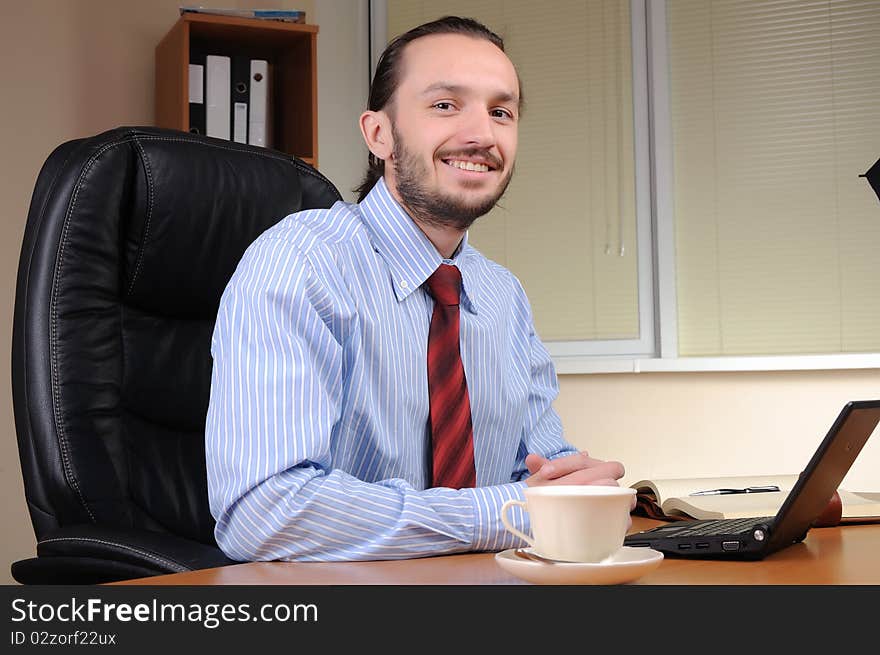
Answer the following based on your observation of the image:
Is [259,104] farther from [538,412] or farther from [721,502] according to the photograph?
[721,502]

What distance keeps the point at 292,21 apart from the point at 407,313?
1702mm

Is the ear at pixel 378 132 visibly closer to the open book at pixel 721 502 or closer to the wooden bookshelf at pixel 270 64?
the open book at pixel 721 502

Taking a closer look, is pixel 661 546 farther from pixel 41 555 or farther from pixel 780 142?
pixel 780 142

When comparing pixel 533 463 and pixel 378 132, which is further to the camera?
pixel 378 132

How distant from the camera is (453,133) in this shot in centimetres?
138

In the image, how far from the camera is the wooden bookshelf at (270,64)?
2.63 meters

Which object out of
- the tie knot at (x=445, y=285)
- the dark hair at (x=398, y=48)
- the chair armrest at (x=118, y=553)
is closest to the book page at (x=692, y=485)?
the tie knot at (x=445, y=285)

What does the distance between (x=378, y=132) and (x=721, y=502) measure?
0.74m

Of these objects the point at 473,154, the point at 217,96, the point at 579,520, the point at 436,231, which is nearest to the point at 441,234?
the point at 436,231

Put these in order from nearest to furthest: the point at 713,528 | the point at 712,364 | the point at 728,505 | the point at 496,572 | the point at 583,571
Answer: the point at 583,571
the point at 496,572
the point at 713,528
the point at 728,505
the point at 712,364

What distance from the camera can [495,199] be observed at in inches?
54.9

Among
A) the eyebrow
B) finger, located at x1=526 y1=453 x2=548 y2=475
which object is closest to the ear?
the eyebrow

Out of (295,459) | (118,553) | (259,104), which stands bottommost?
(118,553)

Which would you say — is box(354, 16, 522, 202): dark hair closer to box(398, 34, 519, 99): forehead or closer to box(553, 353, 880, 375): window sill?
box(398, 34, 519, 99): forehead
